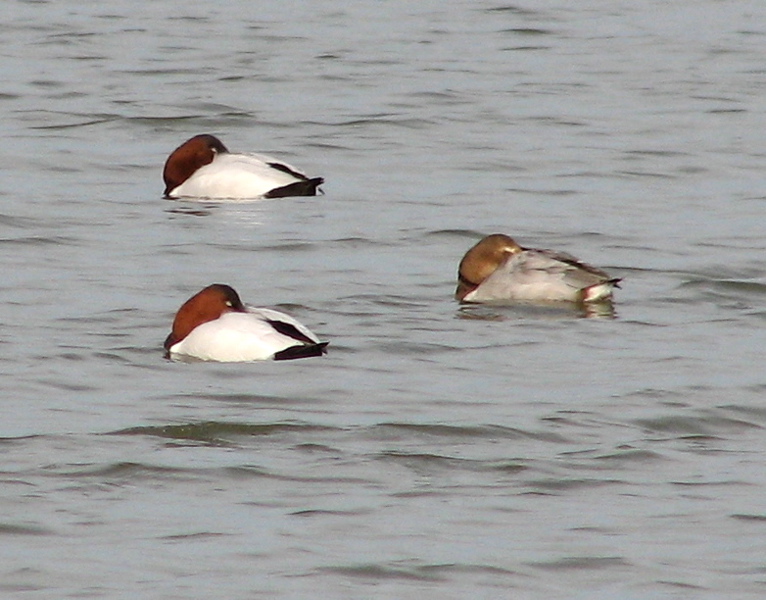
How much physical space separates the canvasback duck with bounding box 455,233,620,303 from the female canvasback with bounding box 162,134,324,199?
11.3 ft

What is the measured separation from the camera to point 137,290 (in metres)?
12.2

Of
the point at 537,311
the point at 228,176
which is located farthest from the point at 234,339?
the point at 228,176

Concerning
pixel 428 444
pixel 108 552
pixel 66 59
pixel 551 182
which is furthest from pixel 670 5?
pixel 108 552

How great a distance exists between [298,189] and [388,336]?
16.5 ft

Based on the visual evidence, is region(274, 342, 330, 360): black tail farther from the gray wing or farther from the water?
the gray wing

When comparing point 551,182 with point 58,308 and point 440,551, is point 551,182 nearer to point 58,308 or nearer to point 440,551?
point 58,308

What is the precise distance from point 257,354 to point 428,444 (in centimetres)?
181

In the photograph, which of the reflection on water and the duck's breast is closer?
the duck's breast

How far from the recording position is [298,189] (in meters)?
15.9

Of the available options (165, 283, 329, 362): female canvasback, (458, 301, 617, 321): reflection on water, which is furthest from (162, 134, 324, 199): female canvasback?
(165, 283, 329, 362): female canvasback

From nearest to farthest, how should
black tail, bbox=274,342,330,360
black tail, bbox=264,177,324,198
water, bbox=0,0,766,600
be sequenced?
water, bbox=0,0,766,600 < black tail, bbox=274,342,330,360 < black tail, bbox=264,177,324,198

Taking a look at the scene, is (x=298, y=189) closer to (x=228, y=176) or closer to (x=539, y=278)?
(x=228, y=176)

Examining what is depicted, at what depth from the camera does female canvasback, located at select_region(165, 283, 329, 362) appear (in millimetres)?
10250

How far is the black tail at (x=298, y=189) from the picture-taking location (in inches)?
625
